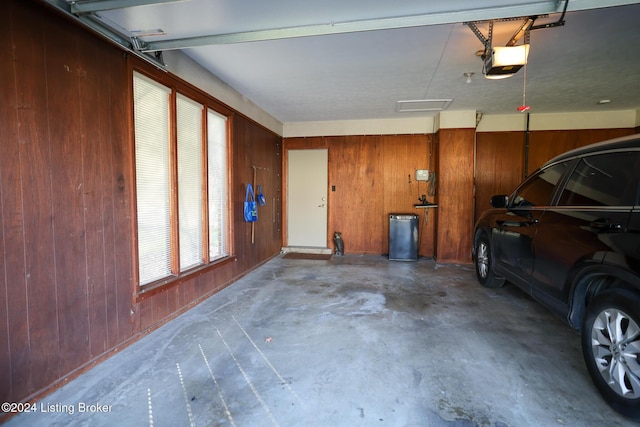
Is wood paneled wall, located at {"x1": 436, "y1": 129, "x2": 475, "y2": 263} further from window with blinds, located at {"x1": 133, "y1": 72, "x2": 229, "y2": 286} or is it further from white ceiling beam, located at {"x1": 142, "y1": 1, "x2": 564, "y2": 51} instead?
window with blinds, located at {"x1": 133, "y1": 72, "x2": 229, "y2": 286}

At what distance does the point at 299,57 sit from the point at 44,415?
353cm

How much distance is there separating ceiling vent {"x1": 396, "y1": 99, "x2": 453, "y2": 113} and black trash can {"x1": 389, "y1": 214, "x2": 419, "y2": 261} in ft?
6.45

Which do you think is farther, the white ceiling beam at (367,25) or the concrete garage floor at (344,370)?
the white ceiling beam at (367,25)

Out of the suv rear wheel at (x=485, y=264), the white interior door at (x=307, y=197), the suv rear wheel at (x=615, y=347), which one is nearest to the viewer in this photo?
the suv rear wheel at (x=615, y=347)

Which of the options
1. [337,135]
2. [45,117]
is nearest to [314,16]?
[45,117]

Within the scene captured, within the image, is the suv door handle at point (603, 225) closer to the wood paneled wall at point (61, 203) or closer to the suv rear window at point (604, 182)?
the suv rear window at point (604, 182)

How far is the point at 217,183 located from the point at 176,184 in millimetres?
910

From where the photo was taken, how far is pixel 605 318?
72.7 inches

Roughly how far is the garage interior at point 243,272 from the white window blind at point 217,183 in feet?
0.45

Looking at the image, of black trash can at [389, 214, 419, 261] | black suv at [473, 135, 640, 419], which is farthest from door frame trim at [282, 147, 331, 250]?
black suv at [473, 135, 640, 419]

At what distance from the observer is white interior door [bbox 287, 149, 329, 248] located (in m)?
6.71

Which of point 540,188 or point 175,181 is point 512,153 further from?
point 175,181

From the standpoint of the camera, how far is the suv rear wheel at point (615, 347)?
1656 millimetres

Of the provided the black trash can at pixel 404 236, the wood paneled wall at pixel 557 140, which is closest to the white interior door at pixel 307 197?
the black trash can at pixel 404 236
